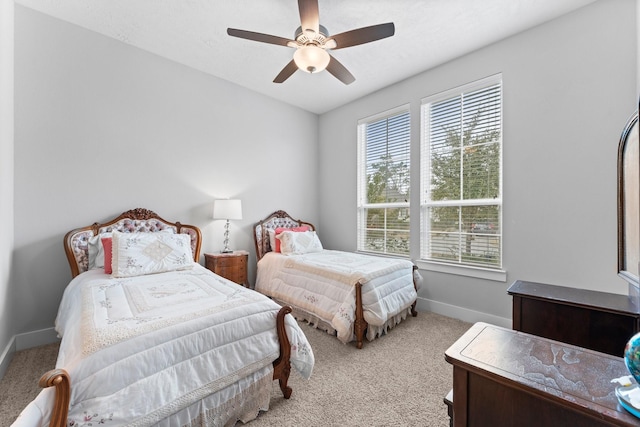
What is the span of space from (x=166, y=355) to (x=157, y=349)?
0.05m

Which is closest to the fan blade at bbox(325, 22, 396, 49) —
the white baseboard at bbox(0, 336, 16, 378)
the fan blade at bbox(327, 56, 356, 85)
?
the fan blade at bbox(327, 56, 356, 85)

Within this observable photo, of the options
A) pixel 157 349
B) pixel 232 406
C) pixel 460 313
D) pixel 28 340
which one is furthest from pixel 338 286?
pixel 28 340

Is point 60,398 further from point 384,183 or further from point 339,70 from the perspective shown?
point 384,183

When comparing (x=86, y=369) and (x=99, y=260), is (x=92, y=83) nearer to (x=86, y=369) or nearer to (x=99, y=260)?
(x=99, y=260)

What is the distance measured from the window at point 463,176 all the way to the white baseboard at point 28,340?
4.14 meters

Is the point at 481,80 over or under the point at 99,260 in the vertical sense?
over

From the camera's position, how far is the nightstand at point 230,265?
3.37m

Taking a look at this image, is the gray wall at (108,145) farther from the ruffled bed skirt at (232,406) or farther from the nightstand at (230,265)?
the ruffled bed skirt at (232,406)

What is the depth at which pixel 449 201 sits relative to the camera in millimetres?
3336

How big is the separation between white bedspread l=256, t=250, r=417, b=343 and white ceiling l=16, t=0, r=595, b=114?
2.42 m

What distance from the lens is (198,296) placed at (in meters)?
1.90

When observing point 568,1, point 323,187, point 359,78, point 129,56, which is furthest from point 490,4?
point 129,56

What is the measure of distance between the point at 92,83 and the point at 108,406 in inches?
124

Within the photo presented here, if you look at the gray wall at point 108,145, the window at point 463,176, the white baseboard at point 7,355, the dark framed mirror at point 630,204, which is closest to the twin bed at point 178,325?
the gray wall at point 108,145
